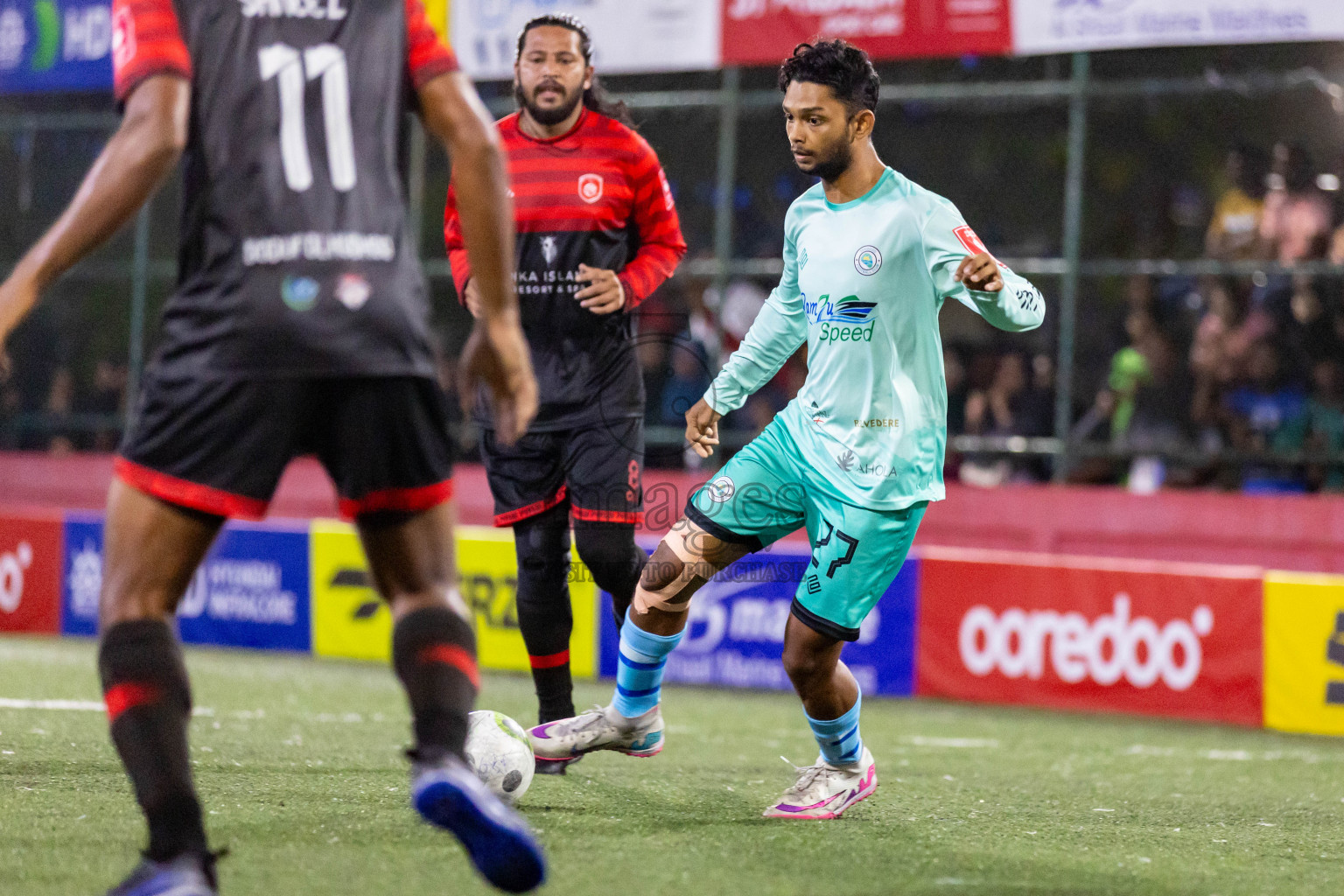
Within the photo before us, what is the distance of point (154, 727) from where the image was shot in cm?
306

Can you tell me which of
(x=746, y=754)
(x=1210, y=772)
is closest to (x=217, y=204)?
(x=746, y=754)

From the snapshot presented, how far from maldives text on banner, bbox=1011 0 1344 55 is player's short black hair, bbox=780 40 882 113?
678cm

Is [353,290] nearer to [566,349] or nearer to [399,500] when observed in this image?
[399,500]

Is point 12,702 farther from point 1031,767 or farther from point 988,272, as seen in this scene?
point 988,272

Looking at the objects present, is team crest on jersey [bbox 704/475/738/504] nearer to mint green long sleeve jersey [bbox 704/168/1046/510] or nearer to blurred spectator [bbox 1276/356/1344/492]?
mint green long sleeve jersey [bbox 704/168/1046/510]

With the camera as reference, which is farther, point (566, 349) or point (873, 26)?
point (873, 26)

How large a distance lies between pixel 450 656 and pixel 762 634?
254 inches

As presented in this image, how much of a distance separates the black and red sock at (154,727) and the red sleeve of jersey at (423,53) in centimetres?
116

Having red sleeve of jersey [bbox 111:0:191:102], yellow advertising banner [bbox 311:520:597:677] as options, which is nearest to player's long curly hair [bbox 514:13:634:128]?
red sleeve of jersey [bbox 111:0:191:102]

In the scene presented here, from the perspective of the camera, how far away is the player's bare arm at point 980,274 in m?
4.24

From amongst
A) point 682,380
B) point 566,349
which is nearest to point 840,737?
point 566,349

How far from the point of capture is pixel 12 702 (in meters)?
6.98

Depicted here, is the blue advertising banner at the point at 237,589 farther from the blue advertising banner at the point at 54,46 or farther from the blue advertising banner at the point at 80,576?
the blue advertising banner at the point at 54,46

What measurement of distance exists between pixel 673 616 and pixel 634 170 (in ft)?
5.40
